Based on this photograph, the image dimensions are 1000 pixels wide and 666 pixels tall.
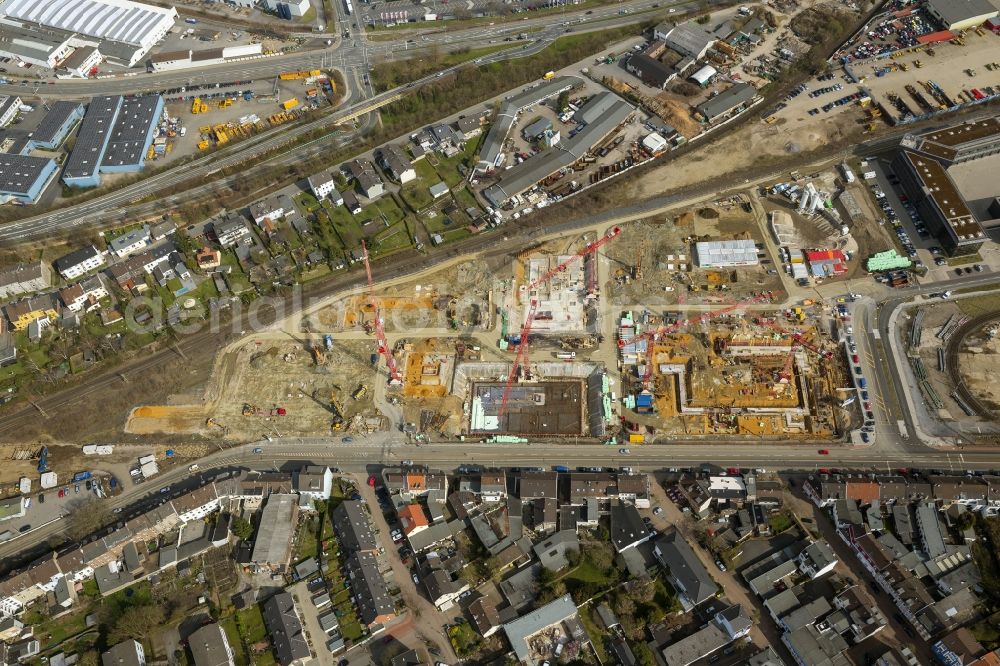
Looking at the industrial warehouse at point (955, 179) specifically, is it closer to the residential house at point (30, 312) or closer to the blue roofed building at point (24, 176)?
the residential house at point (30, 312)

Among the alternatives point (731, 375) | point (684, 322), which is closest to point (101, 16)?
point (684, 322)

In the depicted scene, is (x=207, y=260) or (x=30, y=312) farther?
(x=207, y=260)

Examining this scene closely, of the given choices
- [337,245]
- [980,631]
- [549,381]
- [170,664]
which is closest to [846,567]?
[980,631]

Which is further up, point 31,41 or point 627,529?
point 31,41

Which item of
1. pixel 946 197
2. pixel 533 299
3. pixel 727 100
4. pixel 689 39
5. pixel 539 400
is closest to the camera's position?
pixel 539 400

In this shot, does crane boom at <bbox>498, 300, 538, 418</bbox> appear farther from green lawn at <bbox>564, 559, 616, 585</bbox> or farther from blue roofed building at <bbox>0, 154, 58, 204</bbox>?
blue roofed building at <bbox>0, 154, 58, 204</bbox>

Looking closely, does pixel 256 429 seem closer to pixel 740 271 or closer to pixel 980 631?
pixel 740 271

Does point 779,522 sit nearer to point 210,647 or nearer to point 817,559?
point 817,559

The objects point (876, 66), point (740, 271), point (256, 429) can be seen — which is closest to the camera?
point (256, 429)
